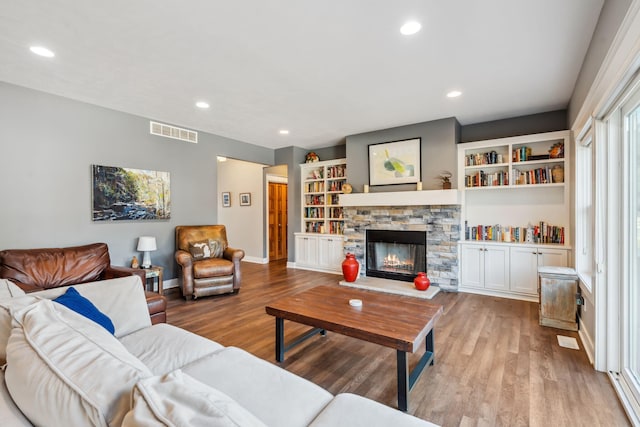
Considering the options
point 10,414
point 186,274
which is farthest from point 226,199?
point 10,414

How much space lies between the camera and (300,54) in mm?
2678

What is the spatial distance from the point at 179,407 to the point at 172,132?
15.8 ft

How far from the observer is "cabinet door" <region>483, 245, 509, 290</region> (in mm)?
4191

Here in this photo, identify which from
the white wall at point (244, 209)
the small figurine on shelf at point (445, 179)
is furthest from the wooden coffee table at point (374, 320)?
the white wall at point (244, 209)

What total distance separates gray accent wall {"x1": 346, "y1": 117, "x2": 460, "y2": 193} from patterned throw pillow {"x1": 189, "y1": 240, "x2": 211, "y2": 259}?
114 inches

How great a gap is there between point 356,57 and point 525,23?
1311 mm

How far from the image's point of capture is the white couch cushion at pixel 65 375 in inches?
26.9

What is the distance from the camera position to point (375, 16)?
85.0 inches

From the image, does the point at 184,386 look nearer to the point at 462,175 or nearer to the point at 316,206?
the point at 462,175

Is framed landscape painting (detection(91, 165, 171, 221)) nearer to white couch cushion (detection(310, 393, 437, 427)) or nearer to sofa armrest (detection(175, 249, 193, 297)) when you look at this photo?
sofa armrest (detection(175, 249, 193, 297))

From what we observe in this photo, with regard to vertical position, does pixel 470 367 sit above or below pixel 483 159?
below

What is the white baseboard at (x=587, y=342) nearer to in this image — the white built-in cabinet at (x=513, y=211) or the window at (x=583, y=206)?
the window at (x=583, y=206)

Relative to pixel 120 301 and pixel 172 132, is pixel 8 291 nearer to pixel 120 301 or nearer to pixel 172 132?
pixel 120 301

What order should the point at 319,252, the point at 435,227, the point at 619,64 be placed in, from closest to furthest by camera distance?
the point at 619,64 → the point at 435,227 → the point at 319,252
